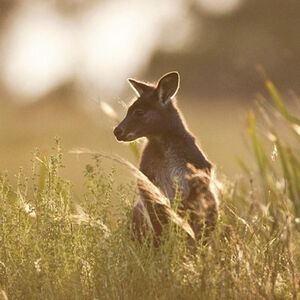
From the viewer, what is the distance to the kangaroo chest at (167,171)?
8125mm

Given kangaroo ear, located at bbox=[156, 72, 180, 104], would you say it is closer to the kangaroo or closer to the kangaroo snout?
the kangaroo

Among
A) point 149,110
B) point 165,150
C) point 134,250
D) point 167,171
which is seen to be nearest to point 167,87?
point 149,110

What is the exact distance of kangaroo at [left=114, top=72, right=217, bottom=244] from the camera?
316 inches

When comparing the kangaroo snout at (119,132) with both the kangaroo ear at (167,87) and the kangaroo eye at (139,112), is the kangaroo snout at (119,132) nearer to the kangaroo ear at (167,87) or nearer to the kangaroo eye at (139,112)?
the kangaroo eye at (139,112)

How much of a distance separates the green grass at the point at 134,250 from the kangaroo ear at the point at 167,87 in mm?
1615

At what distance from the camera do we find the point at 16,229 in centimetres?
695

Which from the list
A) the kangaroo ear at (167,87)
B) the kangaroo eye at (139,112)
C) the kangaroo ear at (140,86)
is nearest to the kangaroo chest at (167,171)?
the kangaroo eye at (139,112)

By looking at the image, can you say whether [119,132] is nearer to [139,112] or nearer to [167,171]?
[139,112]

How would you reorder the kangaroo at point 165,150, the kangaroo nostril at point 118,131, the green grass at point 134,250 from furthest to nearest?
the kangaroo nostril at point 118,131 → the kangaroo at point 165,150 → the green grass at point 134,250

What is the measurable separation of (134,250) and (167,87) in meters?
2.21

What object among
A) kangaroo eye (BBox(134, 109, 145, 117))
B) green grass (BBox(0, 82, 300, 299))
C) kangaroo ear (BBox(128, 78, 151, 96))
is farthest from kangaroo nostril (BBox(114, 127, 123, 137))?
green grass (BBox(0, 82, 300, 299))

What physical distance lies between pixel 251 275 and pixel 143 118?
267 centimetres

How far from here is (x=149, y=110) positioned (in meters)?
8.59

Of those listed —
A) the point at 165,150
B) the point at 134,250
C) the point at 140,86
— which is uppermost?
the point at 140,86
